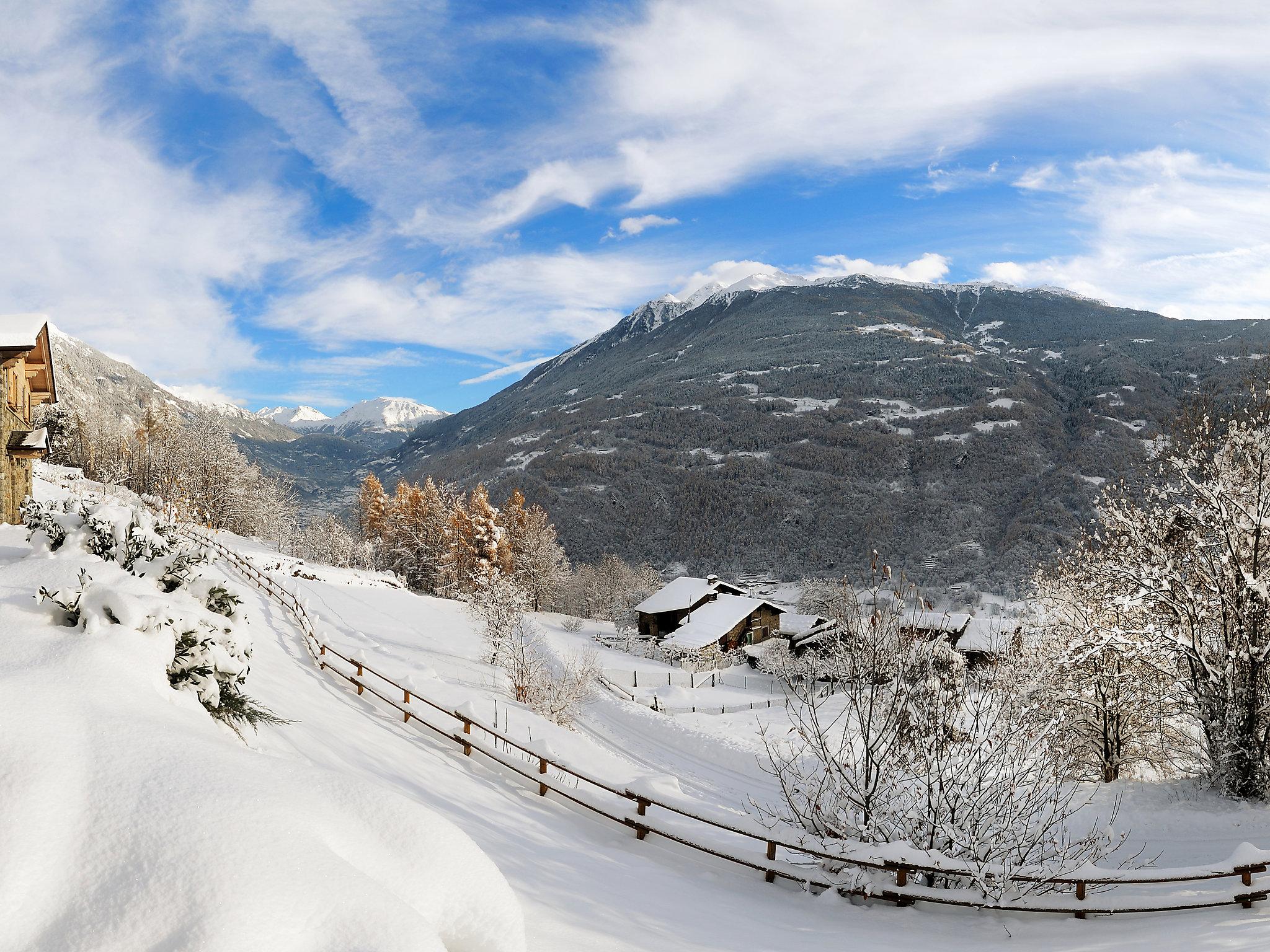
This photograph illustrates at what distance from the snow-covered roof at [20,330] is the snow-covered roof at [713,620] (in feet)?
137

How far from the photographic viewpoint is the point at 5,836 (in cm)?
340

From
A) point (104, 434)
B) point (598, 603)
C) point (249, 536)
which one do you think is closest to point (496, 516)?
point (598, 603)

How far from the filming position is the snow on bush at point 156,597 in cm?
660

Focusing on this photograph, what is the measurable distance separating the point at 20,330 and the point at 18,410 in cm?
266

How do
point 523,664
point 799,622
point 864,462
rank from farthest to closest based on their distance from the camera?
point 864,462 → point 799,622 → point 523,664

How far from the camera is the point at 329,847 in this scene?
387 cm

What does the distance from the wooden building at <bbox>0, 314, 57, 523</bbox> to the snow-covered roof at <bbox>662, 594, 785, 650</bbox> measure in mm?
40168

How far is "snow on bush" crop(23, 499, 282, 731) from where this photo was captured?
6.60 meters

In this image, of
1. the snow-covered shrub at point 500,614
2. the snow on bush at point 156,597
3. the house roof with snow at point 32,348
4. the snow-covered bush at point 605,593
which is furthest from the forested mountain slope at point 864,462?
the snow on bush at point 156,597

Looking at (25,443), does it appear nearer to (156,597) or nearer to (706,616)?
(156,597)

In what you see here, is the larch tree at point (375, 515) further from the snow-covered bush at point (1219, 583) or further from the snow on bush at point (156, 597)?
the snow-covered bush at point (1219, 583)

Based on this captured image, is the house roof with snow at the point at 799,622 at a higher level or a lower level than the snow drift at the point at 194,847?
lower

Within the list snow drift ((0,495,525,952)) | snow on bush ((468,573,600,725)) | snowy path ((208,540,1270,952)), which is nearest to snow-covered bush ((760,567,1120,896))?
snowy path ((208,540,1270,952))

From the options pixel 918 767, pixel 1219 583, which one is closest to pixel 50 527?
pixel 918 767
